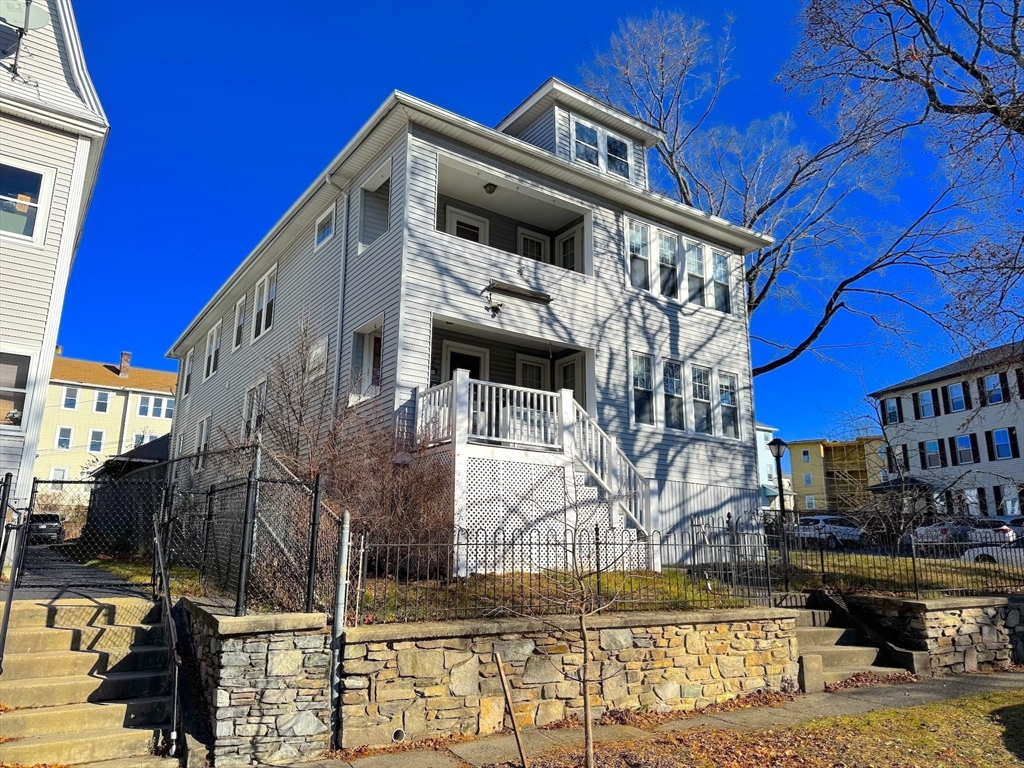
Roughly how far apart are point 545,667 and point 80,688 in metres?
4.29

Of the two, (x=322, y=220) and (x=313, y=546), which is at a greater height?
(x=322, y=220)

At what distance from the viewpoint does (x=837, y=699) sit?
8555 millimetres

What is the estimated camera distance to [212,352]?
942 inches

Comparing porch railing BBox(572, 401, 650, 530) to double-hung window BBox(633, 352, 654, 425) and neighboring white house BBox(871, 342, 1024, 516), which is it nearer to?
double-hung window BBox(633, 352, 654, 425)

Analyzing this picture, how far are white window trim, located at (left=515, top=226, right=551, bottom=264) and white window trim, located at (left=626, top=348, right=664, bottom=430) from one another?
3134mm

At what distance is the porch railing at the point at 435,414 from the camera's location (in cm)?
1122

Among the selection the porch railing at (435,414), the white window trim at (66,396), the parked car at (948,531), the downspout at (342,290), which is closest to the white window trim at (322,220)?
the downspout at (342,290)

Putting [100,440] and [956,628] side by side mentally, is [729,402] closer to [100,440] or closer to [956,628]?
[956,628]

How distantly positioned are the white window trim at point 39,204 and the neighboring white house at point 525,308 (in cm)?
500

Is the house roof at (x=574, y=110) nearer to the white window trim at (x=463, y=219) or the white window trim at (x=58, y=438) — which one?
the white window trim at (x=463, y=219)

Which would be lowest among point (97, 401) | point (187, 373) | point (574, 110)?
point (187, 373)

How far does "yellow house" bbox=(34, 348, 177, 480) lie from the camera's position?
44406mm

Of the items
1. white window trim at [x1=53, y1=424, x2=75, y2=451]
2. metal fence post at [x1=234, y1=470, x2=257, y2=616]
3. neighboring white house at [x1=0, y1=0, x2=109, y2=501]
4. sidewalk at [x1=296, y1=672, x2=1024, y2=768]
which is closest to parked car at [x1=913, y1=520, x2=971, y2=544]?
sidewalk at [x1=296, y1=672, x2=1024, y2=768]

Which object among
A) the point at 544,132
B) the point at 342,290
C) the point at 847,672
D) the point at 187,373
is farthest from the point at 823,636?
the point at 187,373
